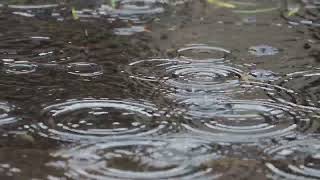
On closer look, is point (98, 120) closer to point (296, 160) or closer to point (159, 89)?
point (159, 89)

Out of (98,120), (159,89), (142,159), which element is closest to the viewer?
(142,159)

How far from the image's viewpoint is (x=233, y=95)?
189 centimetres

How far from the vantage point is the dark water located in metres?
1.48

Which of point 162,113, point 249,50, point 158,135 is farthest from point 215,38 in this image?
point 158,135

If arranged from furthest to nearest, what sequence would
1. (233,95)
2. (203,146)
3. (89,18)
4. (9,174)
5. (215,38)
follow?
(89,18) → (215,38) → (233,95) → (203,146) → (9,174)

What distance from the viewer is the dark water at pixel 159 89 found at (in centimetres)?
148

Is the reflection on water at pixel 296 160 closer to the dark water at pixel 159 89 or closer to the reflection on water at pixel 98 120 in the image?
the dark water at pixel 159 89

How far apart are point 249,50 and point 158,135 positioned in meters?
0.79

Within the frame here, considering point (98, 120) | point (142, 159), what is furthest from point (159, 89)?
point (142, 159)

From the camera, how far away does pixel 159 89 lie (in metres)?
1.93

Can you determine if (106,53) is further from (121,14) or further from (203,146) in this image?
(203,146)

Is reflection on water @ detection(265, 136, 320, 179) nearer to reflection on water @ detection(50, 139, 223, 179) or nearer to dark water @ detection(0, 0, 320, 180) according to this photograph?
dark water @ detection(0, 0, 320, 180)

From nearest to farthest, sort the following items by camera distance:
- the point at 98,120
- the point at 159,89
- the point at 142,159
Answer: the point at 142,159 → the point at 98,120 → the point at 159,89

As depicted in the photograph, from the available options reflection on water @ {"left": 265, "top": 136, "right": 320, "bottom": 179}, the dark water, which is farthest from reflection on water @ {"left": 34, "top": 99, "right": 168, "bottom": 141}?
reflection on water @ {"left": 265, "top": 136, "right": 320, "bottom": 179}
